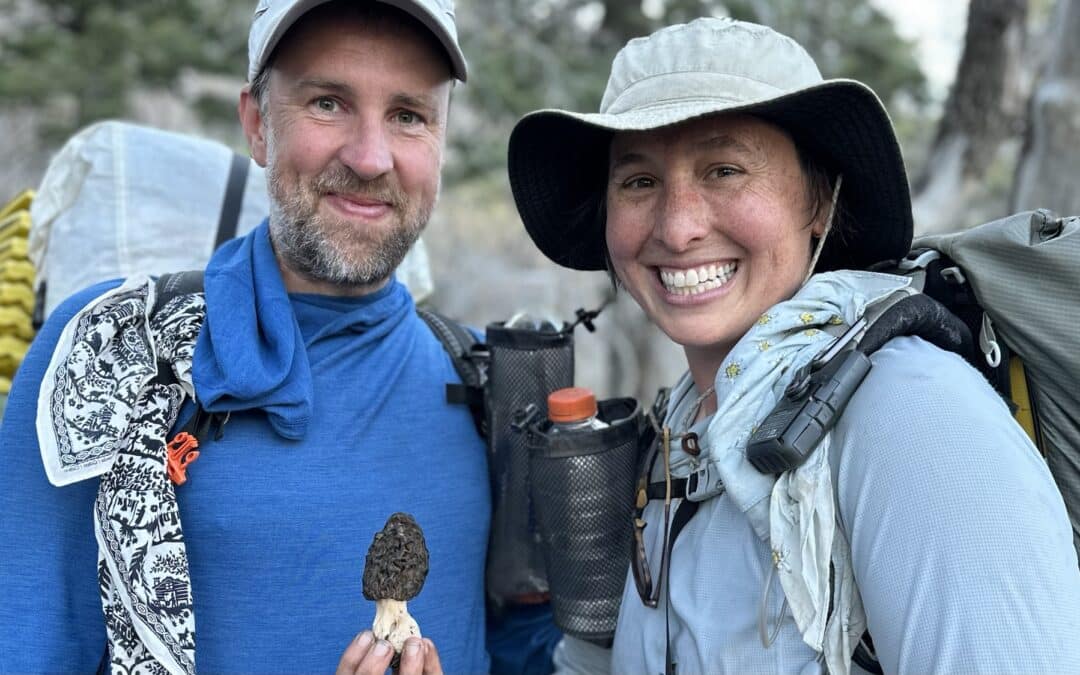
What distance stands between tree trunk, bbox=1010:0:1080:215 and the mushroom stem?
15.3ft

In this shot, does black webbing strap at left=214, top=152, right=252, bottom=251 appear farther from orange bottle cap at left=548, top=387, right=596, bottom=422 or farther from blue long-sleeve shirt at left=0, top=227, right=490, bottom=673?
orange bottle cap at left=548, top=387, right=596, bottom=422

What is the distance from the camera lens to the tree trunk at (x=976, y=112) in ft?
19.5

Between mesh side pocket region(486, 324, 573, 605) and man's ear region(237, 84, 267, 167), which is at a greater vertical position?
man's ear region(237, 84, 267, 167)

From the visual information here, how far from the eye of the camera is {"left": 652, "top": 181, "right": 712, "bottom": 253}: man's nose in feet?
7.09

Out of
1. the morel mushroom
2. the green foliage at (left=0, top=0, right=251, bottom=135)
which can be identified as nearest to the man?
the morel mushroom

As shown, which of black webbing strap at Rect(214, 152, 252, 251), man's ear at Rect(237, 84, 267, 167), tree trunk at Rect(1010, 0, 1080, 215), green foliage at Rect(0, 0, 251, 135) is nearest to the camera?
man's ear at Rect(237, 84, 267, 167)

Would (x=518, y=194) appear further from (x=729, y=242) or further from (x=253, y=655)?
(x=253, y=655)

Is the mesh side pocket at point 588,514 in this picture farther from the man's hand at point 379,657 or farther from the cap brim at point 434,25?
the cap brim at point 434,25

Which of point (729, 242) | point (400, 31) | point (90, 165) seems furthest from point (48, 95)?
point (729, 242)

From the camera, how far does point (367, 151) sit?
2.68 meters

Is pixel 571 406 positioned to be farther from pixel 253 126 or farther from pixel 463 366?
pixel 253 126

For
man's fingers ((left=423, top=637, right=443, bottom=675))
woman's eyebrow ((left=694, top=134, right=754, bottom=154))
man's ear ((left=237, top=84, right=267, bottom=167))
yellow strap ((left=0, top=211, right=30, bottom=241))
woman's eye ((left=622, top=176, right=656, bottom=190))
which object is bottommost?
man's fingers ((left=423, top=637, right=443, bottom=675))

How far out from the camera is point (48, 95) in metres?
11.8

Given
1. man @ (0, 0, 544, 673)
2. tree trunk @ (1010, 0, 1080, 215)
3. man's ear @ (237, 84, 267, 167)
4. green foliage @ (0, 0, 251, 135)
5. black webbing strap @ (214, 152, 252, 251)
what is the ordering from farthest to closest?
green foliage @ (0, 0, 251, 135)
tree trunk @ (1010, 0, 1080, 215)
black webbing strap @ (214, 152, 252, 251)
man's ear @ (237, 84, 267, 167)
man @ (0, 0, 544, 673)
